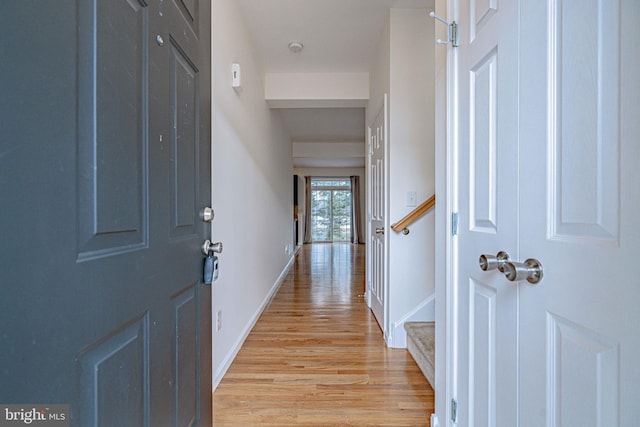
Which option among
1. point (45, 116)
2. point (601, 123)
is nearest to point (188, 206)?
point (45, 116)

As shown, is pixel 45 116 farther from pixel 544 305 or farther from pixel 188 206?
pixel 544 305

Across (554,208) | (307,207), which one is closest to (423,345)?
(554,208)

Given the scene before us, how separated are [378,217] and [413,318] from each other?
3.13 ft

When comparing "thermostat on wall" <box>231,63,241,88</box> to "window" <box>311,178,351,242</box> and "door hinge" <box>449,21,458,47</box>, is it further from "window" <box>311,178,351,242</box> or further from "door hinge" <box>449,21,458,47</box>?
"window" <box>311,178,351,242</box>

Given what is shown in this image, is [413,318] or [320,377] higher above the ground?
[413,318]

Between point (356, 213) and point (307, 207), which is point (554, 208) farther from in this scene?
point (307, 207)

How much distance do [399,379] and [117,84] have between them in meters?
2.04

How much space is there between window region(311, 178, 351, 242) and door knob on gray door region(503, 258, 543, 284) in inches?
391

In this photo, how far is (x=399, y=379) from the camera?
1.91m

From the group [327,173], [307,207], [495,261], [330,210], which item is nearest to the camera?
[495,261]

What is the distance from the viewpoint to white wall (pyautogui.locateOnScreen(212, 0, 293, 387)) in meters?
1.88

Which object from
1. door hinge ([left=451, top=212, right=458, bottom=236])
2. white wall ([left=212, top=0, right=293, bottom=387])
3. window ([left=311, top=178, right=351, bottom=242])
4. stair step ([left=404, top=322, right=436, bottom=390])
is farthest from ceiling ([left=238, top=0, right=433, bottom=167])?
window ([left=311, top=178, right=351, bottom=242])

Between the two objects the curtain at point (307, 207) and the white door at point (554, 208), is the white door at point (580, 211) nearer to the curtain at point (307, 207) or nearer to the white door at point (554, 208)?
the white door at point (554, 208)

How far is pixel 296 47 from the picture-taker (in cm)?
296
